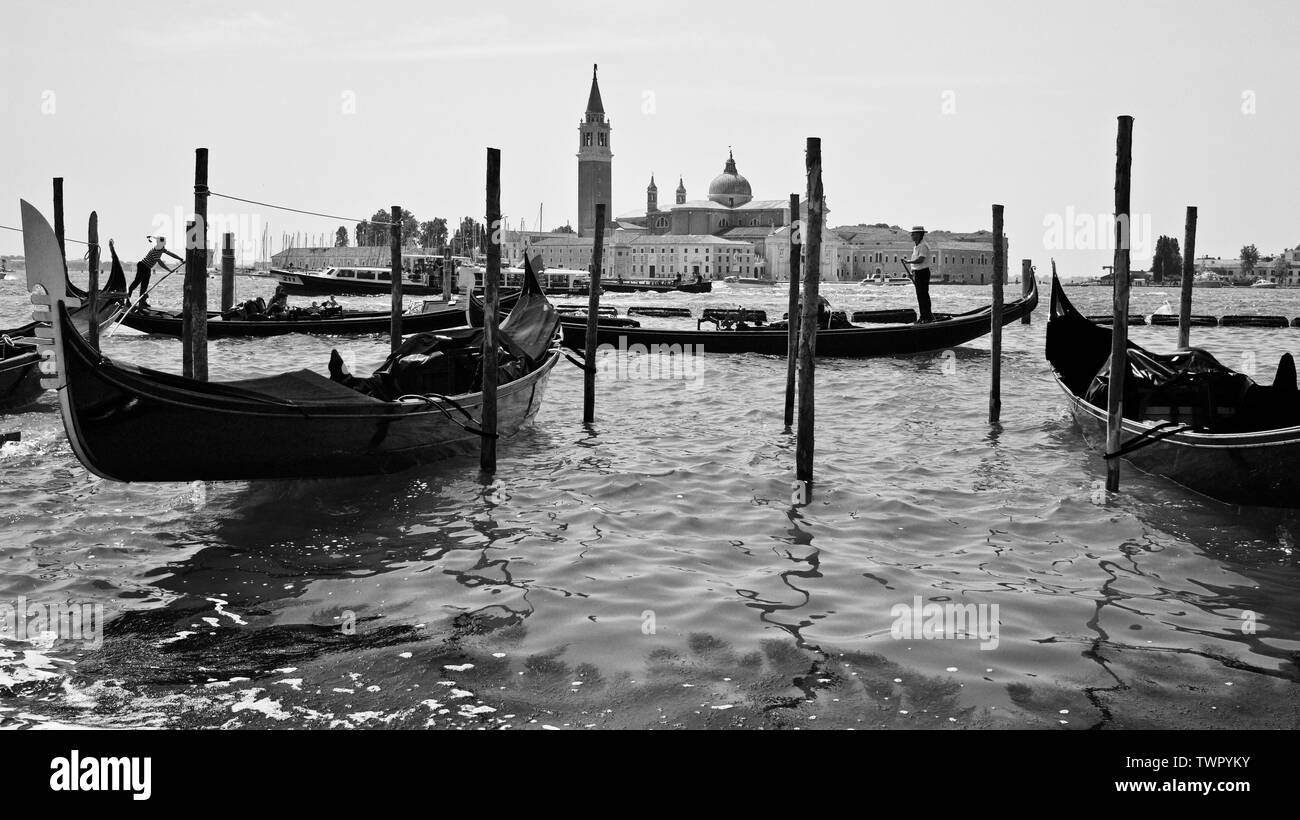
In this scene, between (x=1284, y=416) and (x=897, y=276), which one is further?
(x=897, y=276)

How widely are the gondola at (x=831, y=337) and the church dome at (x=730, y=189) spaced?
79433 mm

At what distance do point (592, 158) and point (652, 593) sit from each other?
80.0 m

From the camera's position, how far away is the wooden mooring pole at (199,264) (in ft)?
23.8

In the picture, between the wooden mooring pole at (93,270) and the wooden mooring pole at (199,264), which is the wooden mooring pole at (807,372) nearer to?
the wooden mooring pole at (199,264)

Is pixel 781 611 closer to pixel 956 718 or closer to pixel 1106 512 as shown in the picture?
pixel 956 718

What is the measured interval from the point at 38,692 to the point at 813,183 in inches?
203

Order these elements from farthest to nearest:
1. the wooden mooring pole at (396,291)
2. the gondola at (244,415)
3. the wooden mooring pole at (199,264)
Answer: the wooden mooring pole at (396,291) < the wooden mooring pole at (199,264) < the gondola at (244,415)

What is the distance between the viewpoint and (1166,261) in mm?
92812

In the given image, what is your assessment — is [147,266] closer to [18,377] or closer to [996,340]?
[18,377]

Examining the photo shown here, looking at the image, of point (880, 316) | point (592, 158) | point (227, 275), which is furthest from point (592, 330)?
point (592, 158)

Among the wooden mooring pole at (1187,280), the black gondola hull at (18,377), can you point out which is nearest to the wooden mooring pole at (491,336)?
the black gondola hull at (18,377)
